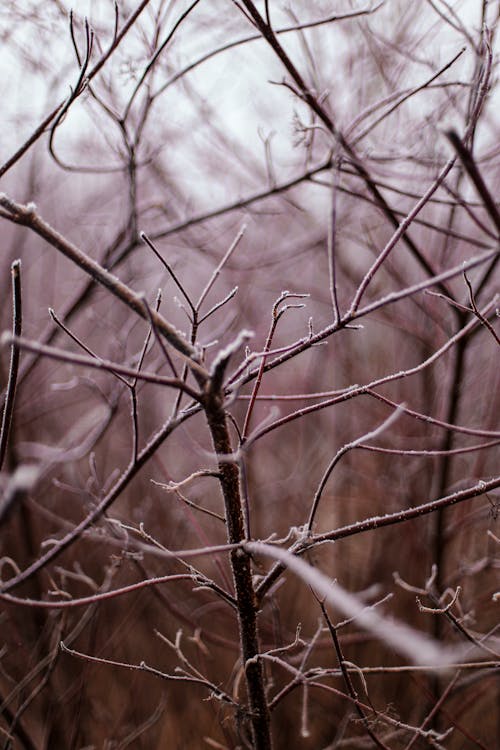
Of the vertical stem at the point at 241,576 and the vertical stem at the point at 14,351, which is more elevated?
the vertical stem at the point at 14,351

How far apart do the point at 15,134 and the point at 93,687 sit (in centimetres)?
271

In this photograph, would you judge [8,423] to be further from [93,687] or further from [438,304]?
[93,687]

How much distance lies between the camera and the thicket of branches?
1.05 metres

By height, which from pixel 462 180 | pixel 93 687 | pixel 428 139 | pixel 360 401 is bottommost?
pixel 93 687

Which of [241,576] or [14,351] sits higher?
[14,351]

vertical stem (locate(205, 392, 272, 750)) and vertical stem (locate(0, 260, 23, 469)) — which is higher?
vertical stem (locate(0, 260, 23, 469))

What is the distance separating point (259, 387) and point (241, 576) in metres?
0.32

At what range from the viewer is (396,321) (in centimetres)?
214

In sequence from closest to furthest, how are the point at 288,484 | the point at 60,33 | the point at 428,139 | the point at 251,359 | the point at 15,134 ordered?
the point at 251,359
the point at 60,33
the point at 428,139
the point at 15,134
the point at 288,484

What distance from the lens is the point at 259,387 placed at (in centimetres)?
96

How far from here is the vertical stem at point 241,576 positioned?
2.45 feet

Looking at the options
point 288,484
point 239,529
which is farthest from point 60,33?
point 288,484

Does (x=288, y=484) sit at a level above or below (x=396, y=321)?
below

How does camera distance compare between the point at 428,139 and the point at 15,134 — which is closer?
the point at 428,139
